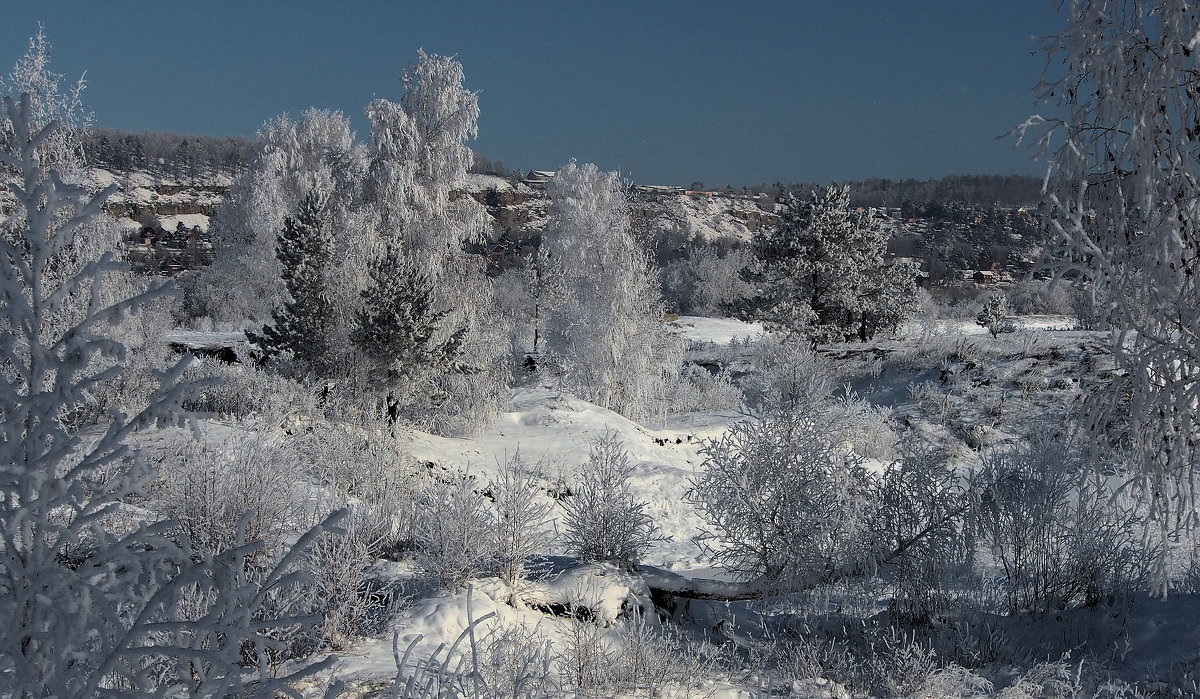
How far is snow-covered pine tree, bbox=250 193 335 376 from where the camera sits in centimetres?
1287

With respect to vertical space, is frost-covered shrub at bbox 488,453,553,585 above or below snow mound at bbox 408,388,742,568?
Result: above

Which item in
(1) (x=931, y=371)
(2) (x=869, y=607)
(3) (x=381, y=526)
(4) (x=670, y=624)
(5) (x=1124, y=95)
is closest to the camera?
(5) (x=1124, y=95)

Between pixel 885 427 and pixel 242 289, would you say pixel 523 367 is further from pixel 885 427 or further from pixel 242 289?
pixel 242 289

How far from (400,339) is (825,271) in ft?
52.5

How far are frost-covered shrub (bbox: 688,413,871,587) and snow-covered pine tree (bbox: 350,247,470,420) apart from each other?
6542 millimetres

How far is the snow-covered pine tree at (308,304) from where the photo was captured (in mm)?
12867

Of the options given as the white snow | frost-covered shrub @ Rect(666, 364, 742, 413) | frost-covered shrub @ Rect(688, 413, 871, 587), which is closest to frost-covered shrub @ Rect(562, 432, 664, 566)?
frost-covered shrub @ Rect(688, 413, 871, 587)

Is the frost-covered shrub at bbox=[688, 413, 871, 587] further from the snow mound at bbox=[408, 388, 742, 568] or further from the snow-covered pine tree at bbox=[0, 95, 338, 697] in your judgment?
the snow-covered pine tree at bbox=[0, 95, 338, 697]

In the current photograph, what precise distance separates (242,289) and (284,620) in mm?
32302

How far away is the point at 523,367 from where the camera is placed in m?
23.3

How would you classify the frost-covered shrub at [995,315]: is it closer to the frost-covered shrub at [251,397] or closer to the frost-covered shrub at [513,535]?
the frost-covered shrub at [251,397]

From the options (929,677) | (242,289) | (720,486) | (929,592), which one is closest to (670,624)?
(720,486)

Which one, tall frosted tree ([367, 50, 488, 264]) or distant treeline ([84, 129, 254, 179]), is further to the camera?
distant treeline ([84, 129, 254, 179])

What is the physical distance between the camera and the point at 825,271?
75.9 ft
